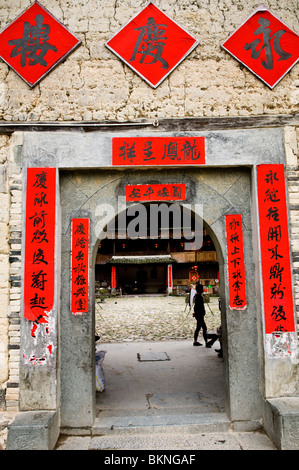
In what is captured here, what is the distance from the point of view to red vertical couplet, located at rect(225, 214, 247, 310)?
13.8 ft

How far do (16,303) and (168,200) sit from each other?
235 centimetres

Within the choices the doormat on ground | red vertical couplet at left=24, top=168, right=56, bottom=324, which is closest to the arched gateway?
red vertical couplet at left=24, top=168, right=56, bottom=324

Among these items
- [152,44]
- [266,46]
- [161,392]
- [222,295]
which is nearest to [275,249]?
[222,295]

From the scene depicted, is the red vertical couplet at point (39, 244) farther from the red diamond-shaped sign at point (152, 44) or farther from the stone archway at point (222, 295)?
the red diamond-shaped sign at point (152, 44)

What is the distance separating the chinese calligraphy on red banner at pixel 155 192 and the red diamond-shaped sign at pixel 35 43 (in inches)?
76.3

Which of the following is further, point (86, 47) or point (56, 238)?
point (86, 47)

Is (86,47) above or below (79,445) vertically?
above

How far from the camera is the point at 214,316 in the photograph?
14.0 meters

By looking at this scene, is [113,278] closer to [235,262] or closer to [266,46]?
[235,262]

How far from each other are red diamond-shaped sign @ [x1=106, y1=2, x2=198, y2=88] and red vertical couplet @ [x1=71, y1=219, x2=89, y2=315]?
85.3 inches

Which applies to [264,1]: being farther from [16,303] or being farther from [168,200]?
[16,303]

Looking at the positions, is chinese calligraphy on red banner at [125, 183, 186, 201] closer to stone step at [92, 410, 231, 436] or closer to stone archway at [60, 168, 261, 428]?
stone archway at [60, 168, 261, 428]

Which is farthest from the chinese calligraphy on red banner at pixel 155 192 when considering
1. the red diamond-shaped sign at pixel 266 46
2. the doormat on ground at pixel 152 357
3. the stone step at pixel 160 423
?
the doormat on ground at pixel 152 357

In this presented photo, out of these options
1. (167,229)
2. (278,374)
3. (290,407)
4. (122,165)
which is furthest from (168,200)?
(167,229)
